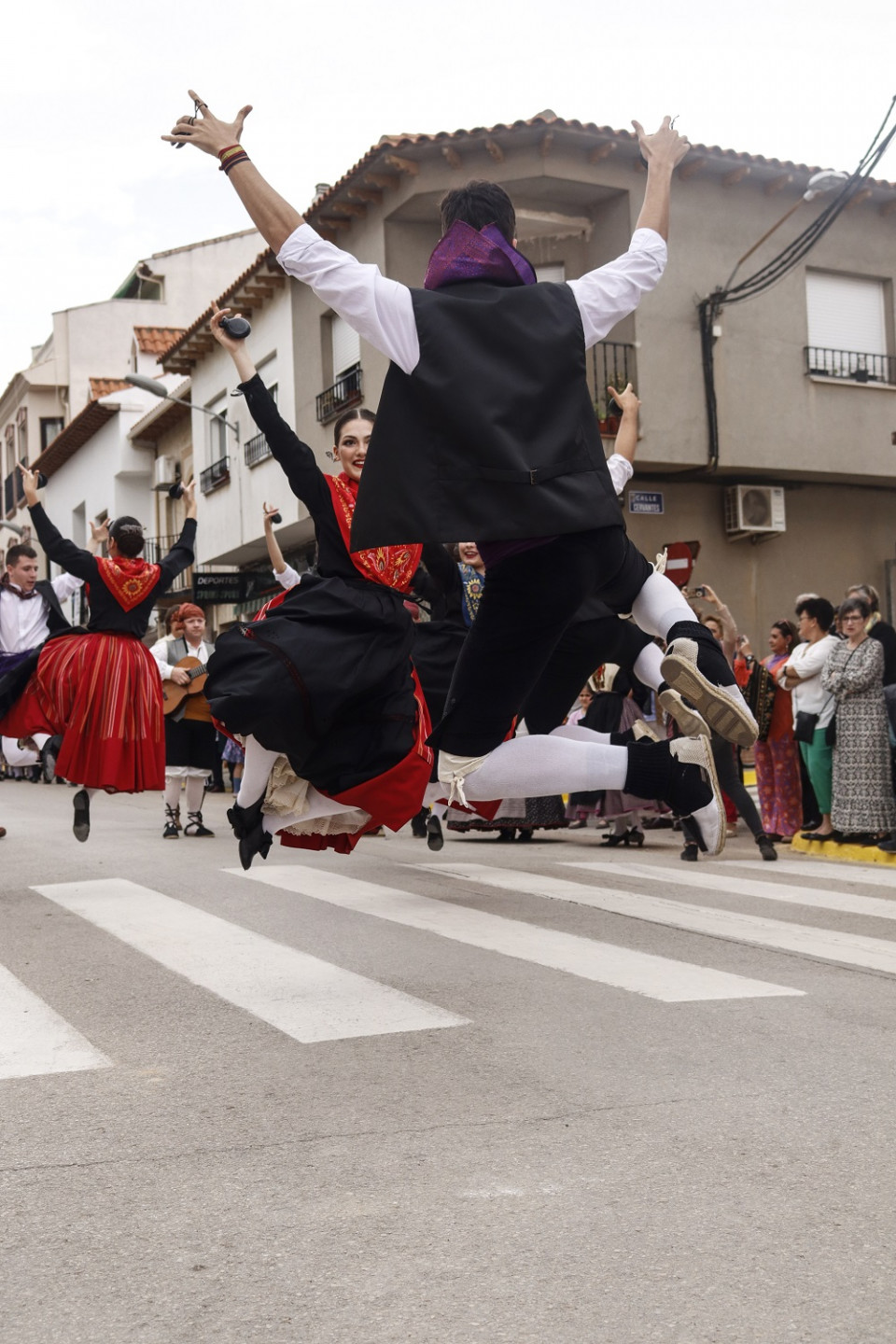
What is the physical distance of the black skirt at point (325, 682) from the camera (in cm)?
452

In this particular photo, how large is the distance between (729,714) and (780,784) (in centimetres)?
766

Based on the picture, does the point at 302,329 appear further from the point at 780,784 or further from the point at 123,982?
the point at 123,982

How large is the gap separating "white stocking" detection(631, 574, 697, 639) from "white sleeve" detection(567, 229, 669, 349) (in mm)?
878

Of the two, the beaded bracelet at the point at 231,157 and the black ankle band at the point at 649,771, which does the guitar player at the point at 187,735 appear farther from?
the beaded bracelet at the point at 231,157

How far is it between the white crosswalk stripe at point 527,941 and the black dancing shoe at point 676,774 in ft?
2.23

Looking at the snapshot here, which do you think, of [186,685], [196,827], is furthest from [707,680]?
[196,827]

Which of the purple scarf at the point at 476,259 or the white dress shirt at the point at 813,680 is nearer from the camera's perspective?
the purple scarf at the point at 476,259

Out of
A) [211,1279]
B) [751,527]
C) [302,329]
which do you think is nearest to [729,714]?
[211,1279]

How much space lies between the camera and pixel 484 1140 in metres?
3.26

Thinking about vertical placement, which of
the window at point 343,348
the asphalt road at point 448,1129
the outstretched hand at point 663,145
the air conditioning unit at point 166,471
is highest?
the air conditioning unit at point 166,471

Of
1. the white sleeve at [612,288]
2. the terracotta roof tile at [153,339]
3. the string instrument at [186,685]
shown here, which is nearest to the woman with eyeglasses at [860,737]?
the string instrument at [186,685]

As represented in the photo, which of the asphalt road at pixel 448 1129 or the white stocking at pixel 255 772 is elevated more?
the white stocking at pixel 255 772

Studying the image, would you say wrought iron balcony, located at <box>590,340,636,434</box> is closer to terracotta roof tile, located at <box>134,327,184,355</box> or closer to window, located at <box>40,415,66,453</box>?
terracotta roof tile, located at <box>134,327,184,355</box>

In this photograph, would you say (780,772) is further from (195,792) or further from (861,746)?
(195,792)
